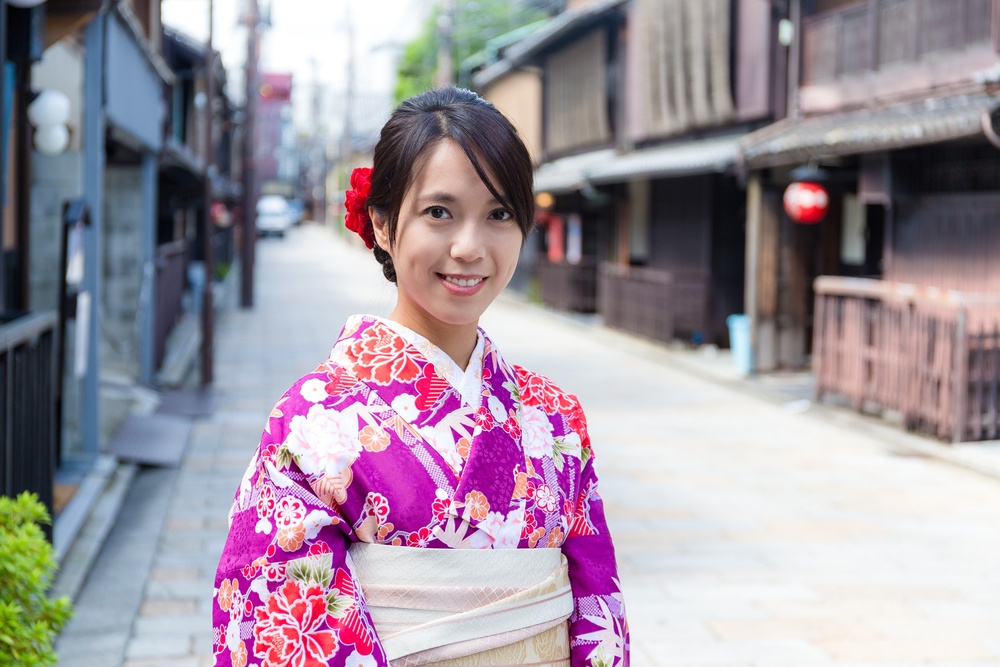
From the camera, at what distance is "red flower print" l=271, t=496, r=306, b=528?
1967 mm

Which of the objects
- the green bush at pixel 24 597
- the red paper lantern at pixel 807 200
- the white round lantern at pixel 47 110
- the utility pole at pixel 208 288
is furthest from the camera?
the utility pole at pixel 208 288

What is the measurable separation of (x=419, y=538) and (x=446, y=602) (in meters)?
0.12

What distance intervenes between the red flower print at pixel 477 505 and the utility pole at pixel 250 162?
23.4 meters

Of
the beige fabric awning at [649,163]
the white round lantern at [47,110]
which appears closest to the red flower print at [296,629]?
the white round lantern at [47,110]

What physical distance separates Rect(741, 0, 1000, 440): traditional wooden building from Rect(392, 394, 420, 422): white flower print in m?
8.21

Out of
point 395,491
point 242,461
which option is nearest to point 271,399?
point 242,461

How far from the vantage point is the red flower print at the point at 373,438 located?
2006 millimetres

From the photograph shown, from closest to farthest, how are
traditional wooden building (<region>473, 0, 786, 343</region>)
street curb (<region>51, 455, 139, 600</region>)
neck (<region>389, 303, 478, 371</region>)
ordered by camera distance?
neck (<region>389, 303, 478, 371</region>), street curb (<region>51, 455, 139, 600</region>), traditional wooden building (<region>473, 0, 786, 343</region>)

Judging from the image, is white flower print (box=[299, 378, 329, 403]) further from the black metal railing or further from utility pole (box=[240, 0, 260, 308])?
utility pole (box=[240, 0, 260, 308])

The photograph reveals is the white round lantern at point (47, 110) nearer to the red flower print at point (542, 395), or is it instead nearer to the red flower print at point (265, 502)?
the red flower print at point (542, 395)

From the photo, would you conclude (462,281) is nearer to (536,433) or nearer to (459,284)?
(459,284)

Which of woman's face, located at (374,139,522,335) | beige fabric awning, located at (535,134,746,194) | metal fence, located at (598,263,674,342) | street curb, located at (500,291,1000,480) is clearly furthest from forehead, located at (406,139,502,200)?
metal fence, located at (598,263,674,342)

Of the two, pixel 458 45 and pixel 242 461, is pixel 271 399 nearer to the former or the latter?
pixel 242 461

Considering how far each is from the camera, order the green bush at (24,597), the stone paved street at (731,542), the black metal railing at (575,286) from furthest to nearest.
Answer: the black metal railing at (575,286) → the stone paved street at (731,542) → the green bush at (24,597)
